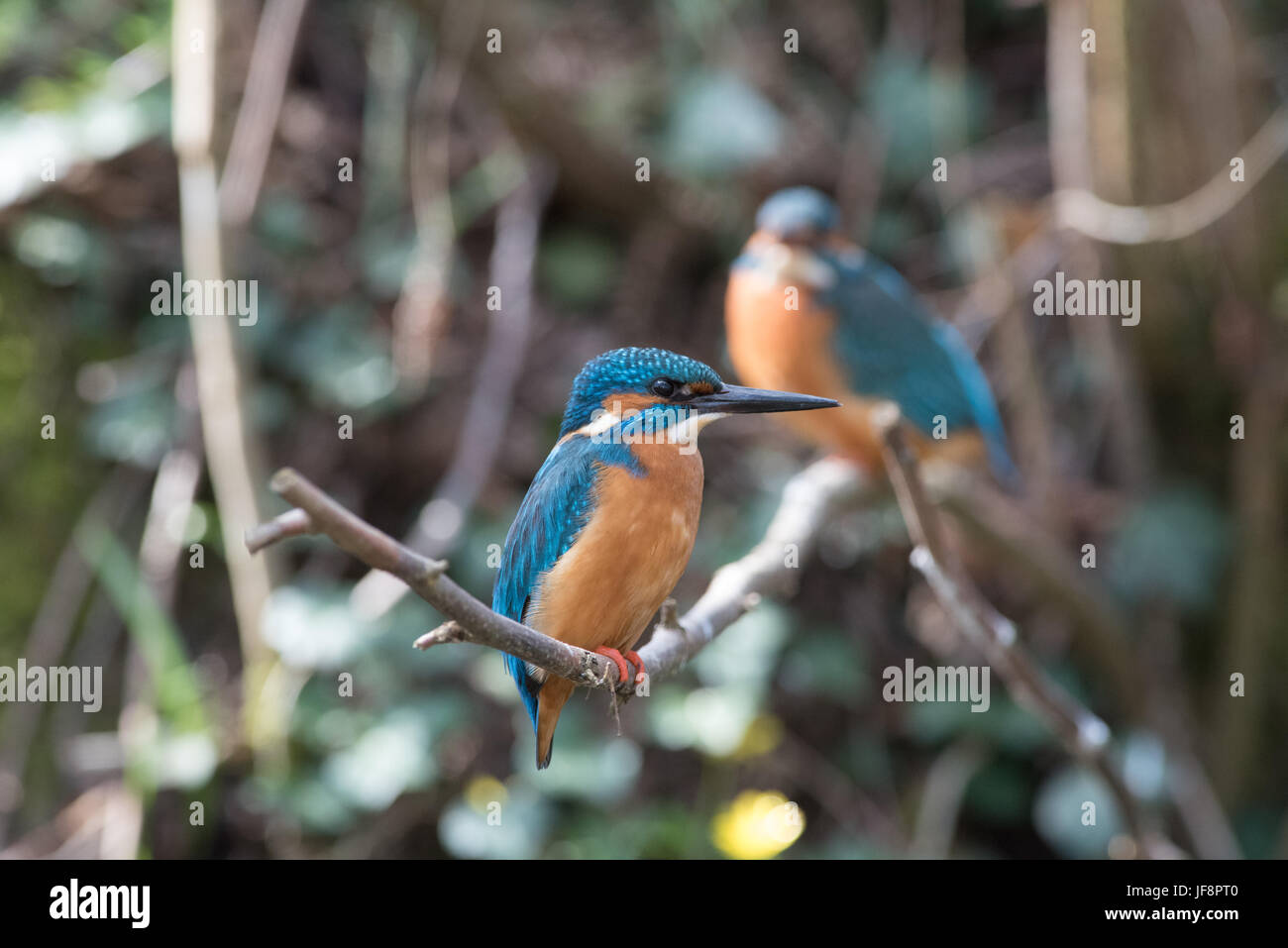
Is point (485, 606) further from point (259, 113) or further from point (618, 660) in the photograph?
point (259, 113)

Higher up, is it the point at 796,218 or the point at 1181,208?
the point at 1181,208

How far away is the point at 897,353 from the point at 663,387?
2.74m

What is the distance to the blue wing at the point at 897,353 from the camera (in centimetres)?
368

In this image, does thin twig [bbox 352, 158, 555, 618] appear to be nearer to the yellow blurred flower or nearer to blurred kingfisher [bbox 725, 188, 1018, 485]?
blurred kingfisher [bbox 725, 188, 1018, 485]

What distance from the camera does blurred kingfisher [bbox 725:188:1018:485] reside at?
3.37 m

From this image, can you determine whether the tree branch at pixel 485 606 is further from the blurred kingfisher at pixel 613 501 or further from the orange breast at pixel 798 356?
the orange breast at pixel 798 356

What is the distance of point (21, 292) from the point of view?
4297mm

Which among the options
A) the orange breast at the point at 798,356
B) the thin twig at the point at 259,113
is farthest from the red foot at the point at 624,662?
the thin twig at the point at 259,113

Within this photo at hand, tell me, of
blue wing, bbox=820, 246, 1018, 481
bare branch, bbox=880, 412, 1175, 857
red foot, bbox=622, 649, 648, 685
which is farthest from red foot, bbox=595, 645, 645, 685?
blue wing, bbox=820, 246, 1018, 481

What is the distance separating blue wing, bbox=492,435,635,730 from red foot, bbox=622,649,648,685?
0.12m

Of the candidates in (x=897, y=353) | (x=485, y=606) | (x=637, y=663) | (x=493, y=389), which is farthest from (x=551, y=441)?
(x=485, y=606)

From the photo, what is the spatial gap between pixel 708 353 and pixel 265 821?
2311mm

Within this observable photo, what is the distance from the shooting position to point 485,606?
861 mm
